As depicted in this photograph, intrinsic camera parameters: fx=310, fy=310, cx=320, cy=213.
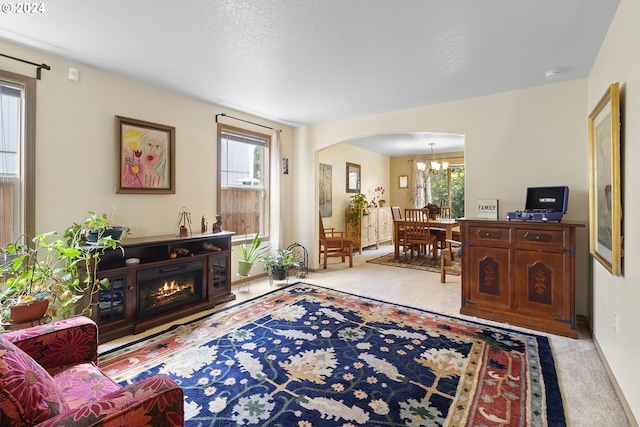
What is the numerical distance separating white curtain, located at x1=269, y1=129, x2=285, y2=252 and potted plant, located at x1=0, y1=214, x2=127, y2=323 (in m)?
2.49

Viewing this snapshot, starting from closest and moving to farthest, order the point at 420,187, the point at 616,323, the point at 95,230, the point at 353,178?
the point at 616,323
the point at 95,230
the point at 353,178
the point at 420,187

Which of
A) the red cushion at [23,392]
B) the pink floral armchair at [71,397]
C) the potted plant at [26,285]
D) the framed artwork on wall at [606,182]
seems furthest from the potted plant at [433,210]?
the red cushion at [23,392]

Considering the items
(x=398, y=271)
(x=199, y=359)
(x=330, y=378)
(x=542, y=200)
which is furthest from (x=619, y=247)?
(x=398, y=271)

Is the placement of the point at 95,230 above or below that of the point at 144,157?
A: below

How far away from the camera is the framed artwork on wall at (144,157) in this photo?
3.24 meters

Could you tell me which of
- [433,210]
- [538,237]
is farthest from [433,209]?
[538,237]

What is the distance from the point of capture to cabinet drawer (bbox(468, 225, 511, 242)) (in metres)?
3.16

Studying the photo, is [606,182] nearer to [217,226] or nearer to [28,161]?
[217,226]

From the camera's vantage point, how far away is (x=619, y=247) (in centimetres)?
192

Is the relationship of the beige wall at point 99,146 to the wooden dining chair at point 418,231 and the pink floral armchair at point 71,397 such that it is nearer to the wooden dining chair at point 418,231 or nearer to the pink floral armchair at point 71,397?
the pink floral armchair at point 71,397

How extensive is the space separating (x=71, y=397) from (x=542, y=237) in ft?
11.9

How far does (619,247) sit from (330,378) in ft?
6.65

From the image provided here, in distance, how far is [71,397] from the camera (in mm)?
1264

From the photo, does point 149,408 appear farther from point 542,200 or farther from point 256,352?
point 542,200
